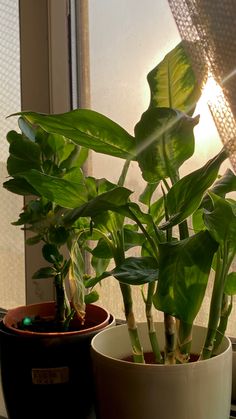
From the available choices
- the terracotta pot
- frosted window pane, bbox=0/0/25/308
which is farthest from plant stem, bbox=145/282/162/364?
frosted window pane, bbox=0/0/25/308

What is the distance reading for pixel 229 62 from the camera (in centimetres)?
55

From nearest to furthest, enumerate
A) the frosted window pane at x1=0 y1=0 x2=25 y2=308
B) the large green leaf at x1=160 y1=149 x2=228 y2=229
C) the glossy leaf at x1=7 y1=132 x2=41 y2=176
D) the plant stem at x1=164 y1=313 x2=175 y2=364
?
the large green leaf at x1=160 y1=149 x2=228 y2=229
the plant stem at x1=164 y1=313 x2=175 y2=364
the glossy leaf at x1=7 y1=132 x2=41 y2=176
the frosted window pane at x1=0 y1=0 x2=25 y2=308

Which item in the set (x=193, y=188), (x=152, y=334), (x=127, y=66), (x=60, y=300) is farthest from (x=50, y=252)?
(x=127, y=66)

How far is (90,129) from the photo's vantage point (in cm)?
57

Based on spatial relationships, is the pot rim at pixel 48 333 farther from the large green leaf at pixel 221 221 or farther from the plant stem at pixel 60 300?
the large green leaf at pixel 221 221

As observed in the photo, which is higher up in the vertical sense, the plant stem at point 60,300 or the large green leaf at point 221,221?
the large green leaf at point 221,221

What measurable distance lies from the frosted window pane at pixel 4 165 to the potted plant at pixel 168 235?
1.77 ft

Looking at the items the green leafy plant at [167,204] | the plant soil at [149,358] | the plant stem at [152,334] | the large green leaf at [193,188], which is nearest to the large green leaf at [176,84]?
the green leafy plant at [167,204]

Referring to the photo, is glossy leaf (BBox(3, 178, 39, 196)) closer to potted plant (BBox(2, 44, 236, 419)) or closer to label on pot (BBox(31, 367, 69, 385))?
potted plant (BBox(2, 44, 236, 419))

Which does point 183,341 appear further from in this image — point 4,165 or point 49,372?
point 4,165

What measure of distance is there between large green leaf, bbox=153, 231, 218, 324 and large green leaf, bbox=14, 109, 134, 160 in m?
0.13

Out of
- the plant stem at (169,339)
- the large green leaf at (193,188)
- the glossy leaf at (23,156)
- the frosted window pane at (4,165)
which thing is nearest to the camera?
the large green leaf at (193,188)

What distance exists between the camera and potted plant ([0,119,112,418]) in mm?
716

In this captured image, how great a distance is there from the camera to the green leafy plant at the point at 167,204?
52cm
